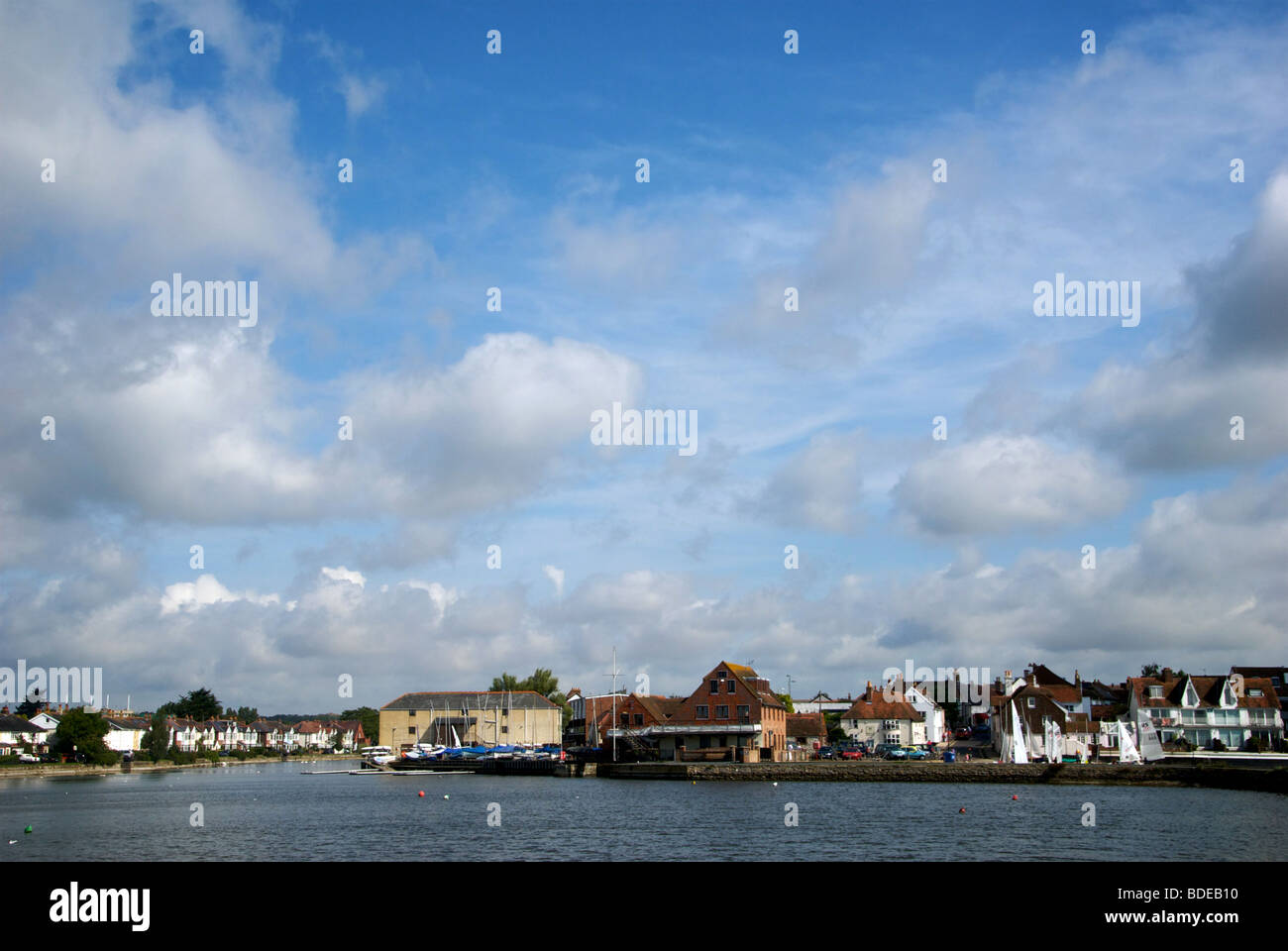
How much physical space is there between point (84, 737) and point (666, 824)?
130 meters

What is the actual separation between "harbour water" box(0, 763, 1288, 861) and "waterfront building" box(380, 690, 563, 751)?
66.0 m

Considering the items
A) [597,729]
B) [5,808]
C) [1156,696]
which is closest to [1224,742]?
[1156,696]

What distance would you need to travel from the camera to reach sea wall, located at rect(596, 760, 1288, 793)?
265 ft

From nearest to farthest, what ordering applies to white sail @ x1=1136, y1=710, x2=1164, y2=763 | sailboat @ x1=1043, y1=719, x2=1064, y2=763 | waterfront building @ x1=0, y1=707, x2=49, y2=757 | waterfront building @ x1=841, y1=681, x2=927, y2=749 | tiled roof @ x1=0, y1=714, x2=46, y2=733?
white sail @ x1=1136, y1=710, x2=1164, y2=763, sailboat @ x1=1043, y1=719, x2=1064, y2=763, waterfront building @ x1=841, y1=681, x2=927, y2=749, waterfront building @ x1=0, y1=707, x2=49, y2=757, tiled roof @ x1=0, y1=714, x2=46, y2=733

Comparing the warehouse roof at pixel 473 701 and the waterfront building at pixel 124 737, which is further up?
the warehouse roof at pixel 473 701

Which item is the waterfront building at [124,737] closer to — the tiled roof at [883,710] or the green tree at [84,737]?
the green tree at [84,737]

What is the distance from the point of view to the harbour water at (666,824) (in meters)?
45.6

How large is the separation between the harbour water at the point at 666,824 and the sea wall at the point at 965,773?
2.34 m

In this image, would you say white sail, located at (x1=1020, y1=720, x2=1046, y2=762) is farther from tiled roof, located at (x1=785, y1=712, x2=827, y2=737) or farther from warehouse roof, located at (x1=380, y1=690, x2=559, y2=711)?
warehouse roof, located at (x1=380, y1=690, x2=559, y2=711)

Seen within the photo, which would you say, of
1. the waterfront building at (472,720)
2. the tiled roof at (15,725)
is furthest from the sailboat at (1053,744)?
the tiled roof at (15,725)

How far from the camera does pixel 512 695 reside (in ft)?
540

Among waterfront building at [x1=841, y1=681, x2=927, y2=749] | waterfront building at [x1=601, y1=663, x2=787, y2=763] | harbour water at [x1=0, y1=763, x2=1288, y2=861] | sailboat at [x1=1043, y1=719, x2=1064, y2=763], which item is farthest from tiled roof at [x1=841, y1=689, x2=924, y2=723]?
harbour water at [x1=0, y1=763, x2=1288, y2=861]
